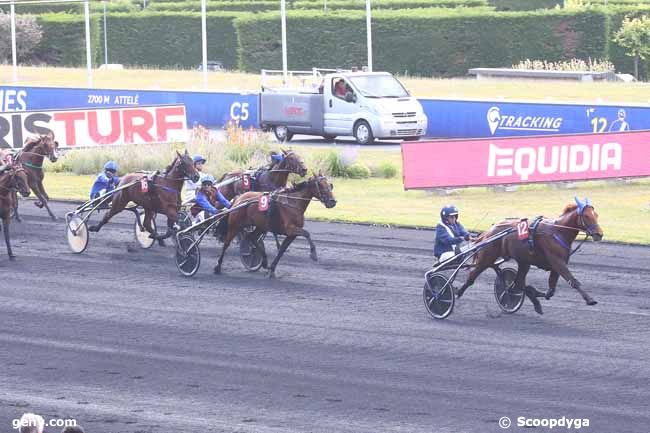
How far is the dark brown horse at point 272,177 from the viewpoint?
17.6 m

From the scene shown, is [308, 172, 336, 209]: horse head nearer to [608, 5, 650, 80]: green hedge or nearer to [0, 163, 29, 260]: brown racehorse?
[0, 163, 29, 260]: brown racehorse

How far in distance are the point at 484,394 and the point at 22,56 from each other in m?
49.2

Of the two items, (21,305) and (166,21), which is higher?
(166,21)

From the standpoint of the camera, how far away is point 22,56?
57281 mm

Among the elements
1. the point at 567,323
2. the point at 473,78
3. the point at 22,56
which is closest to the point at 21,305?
the point at 567,323

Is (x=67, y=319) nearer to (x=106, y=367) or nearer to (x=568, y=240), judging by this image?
(x=106, y=367)

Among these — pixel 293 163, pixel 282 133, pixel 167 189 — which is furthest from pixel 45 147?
pixel 282 133

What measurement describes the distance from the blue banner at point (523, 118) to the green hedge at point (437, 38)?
15.4 meters

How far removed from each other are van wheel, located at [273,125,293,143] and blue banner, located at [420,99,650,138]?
351cm

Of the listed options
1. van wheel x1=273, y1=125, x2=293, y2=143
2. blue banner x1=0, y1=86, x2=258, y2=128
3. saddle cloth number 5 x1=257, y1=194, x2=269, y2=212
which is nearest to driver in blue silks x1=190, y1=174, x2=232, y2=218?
saddle cloth number 5 x1=257, y1=194, x2=269, y2=212

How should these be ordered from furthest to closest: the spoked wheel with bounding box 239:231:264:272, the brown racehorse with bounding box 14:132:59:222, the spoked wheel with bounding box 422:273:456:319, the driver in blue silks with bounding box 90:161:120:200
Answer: the brown racehorse with bounding box 14:132:59:222
the driver in blue silks with bounding box 90:161:120:200
the spoked wheel with bounding box 239:231:264:272
the spoked wheel with bounding box 422:273:456:319

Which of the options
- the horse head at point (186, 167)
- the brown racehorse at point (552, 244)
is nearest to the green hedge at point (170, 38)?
the horse head at point (186, 167)

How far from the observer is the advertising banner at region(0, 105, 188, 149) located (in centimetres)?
2786

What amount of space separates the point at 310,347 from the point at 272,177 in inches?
212
